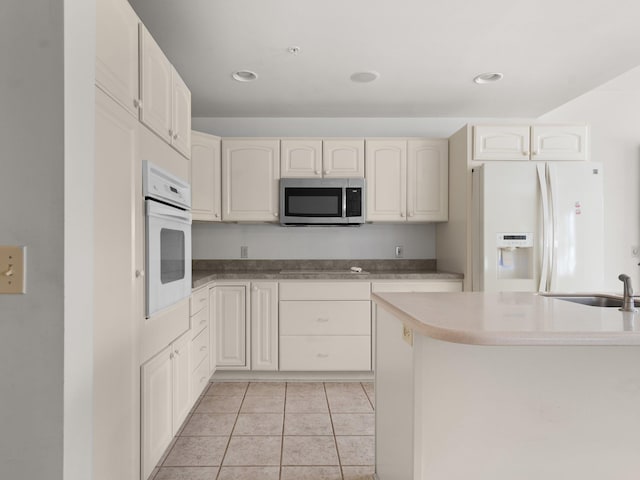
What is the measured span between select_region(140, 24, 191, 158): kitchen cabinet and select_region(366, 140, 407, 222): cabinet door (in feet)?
5.61

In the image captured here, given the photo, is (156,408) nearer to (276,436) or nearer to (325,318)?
(276,436)

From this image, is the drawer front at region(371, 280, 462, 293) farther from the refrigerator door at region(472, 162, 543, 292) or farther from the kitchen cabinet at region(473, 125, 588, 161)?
the kitchen cabinet at region(473, 125, 588, 161)

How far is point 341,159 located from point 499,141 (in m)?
1.33

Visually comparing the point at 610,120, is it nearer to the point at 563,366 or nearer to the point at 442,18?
the point at 442,18

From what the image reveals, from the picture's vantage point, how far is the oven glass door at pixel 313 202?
3.42 meters

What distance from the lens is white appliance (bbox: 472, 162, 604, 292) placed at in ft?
9.55

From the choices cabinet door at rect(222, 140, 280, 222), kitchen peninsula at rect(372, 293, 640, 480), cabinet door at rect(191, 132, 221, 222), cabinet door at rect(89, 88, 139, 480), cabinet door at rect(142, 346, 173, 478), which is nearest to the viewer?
kitchen peninsula at rect(372, 293, 640, 480)

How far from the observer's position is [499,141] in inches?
124

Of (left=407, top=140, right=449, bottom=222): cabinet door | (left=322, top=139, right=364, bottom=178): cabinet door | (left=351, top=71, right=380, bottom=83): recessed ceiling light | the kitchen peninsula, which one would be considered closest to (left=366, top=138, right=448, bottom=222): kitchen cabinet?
(left=407, top=140, right=449, bottom=222): cabinet door

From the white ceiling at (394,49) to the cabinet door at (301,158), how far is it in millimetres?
368

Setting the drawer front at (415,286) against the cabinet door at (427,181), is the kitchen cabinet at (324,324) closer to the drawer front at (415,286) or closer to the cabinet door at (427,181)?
the drawer front at (415,286)

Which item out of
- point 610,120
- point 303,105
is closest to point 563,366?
point 303,105

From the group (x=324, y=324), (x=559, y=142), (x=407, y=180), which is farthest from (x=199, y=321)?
(x=559, y=142)
